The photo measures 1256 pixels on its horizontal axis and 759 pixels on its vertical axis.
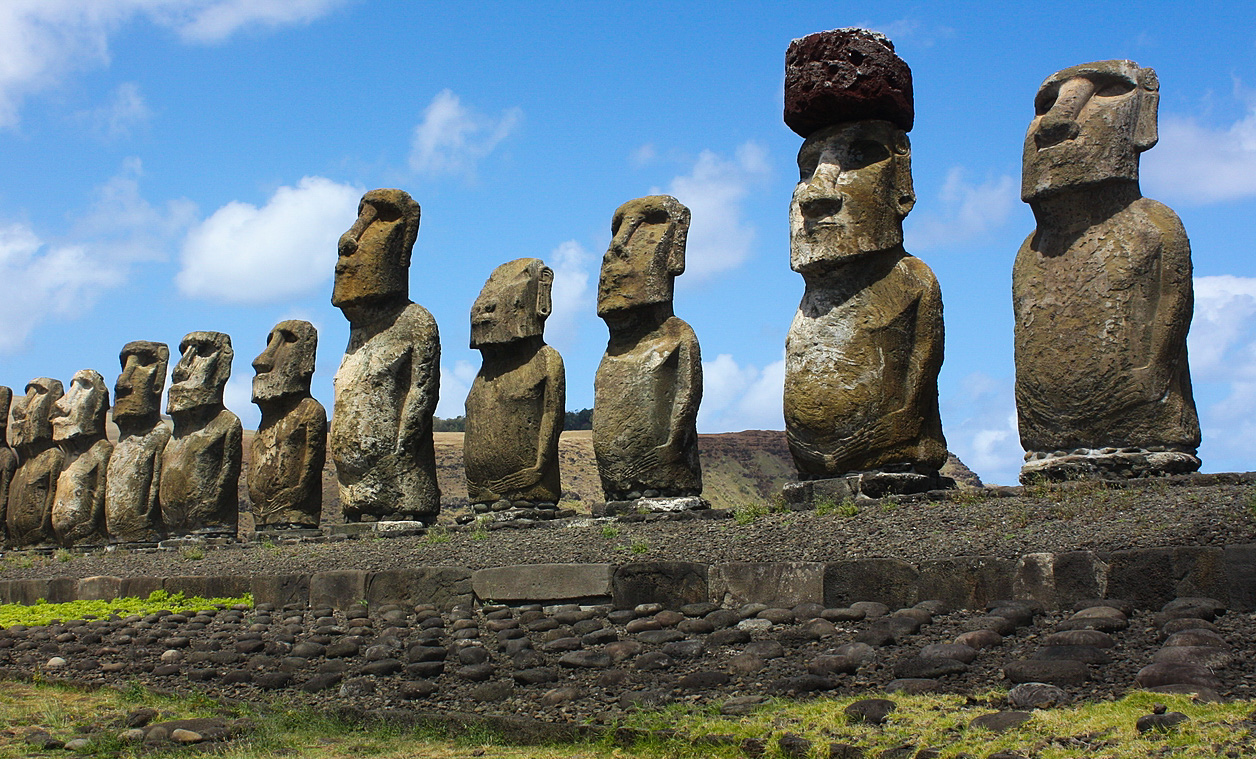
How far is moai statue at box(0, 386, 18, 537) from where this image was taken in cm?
2050

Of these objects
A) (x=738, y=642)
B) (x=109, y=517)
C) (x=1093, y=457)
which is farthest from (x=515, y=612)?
(x=109, y=517)

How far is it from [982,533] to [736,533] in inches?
78.4

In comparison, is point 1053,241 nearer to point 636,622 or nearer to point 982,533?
point 982,533

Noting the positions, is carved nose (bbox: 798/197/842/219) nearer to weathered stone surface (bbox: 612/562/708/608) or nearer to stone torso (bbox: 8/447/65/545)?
weathered stone surface (bbox: 612/562/708/608)

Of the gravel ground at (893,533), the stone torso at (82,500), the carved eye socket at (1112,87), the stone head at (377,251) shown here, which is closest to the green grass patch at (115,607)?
the gravel ground at (893,533)

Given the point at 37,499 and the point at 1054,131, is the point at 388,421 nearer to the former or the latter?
the point at 1054,131

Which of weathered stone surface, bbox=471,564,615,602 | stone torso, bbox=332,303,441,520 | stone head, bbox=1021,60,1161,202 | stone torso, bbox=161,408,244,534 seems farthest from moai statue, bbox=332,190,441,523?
stone head, bbox=1021,60,1161,202

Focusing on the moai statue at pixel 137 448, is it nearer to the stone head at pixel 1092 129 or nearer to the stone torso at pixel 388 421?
the stone torso at pixel 388 421

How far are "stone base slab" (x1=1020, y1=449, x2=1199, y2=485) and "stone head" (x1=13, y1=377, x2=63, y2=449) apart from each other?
16.0 m

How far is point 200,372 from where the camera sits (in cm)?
1659

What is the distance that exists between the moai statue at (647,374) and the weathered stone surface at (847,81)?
190 cm

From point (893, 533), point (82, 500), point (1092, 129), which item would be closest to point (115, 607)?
point (893, 533)

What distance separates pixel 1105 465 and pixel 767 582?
9.11 feet

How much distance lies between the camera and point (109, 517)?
17.4 meters
